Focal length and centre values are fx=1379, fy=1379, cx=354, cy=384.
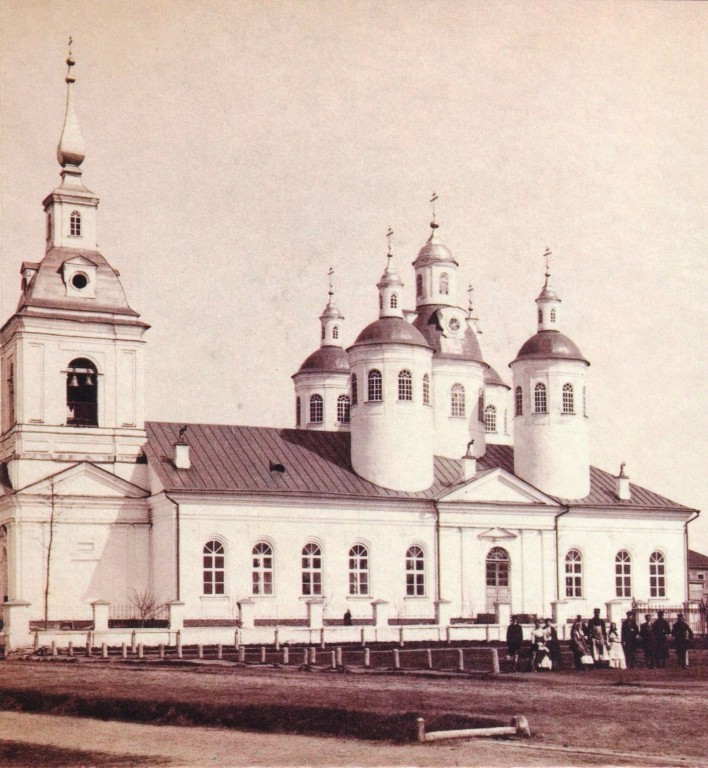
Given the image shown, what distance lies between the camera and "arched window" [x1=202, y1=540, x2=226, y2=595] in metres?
41.9

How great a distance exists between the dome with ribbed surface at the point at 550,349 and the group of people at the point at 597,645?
57.9 feet

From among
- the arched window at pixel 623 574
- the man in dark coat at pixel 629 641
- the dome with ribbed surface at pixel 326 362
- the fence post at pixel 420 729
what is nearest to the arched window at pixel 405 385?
the arched window at pixel 623 574

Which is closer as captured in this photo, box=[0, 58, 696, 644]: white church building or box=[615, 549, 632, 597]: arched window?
box=[0, 58, 696, 644]: white church building

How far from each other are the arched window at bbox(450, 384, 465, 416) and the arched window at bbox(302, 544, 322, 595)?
10259mm

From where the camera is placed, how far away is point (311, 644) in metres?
37.0

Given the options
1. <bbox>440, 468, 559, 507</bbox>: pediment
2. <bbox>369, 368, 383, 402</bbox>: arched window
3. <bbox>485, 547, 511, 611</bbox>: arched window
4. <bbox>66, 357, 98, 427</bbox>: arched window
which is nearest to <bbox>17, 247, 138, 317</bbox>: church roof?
<bbox>66, 357, 98, 427</bbox>: arched window

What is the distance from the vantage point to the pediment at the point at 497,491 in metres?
46.4

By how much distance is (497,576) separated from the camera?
153 feet

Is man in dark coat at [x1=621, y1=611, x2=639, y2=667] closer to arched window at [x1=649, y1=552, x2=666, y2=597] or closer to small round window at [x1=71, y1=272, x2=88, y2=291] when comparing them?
arched window at [x1=649, y1=552, x2=666, y2=597]

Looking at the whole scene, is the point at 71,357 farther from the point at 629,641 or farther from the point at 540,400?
the point at 629,641

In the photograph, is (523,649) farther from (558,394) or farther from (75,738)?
(558,394)

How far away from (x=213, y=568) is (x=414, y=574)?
7.08 meters

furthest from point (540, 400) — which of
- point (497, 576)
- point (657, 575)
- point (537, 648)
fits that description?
point (537, 648)

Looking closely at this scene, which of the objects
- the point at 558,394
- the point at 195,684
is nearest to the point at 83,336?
the point at 558,394
